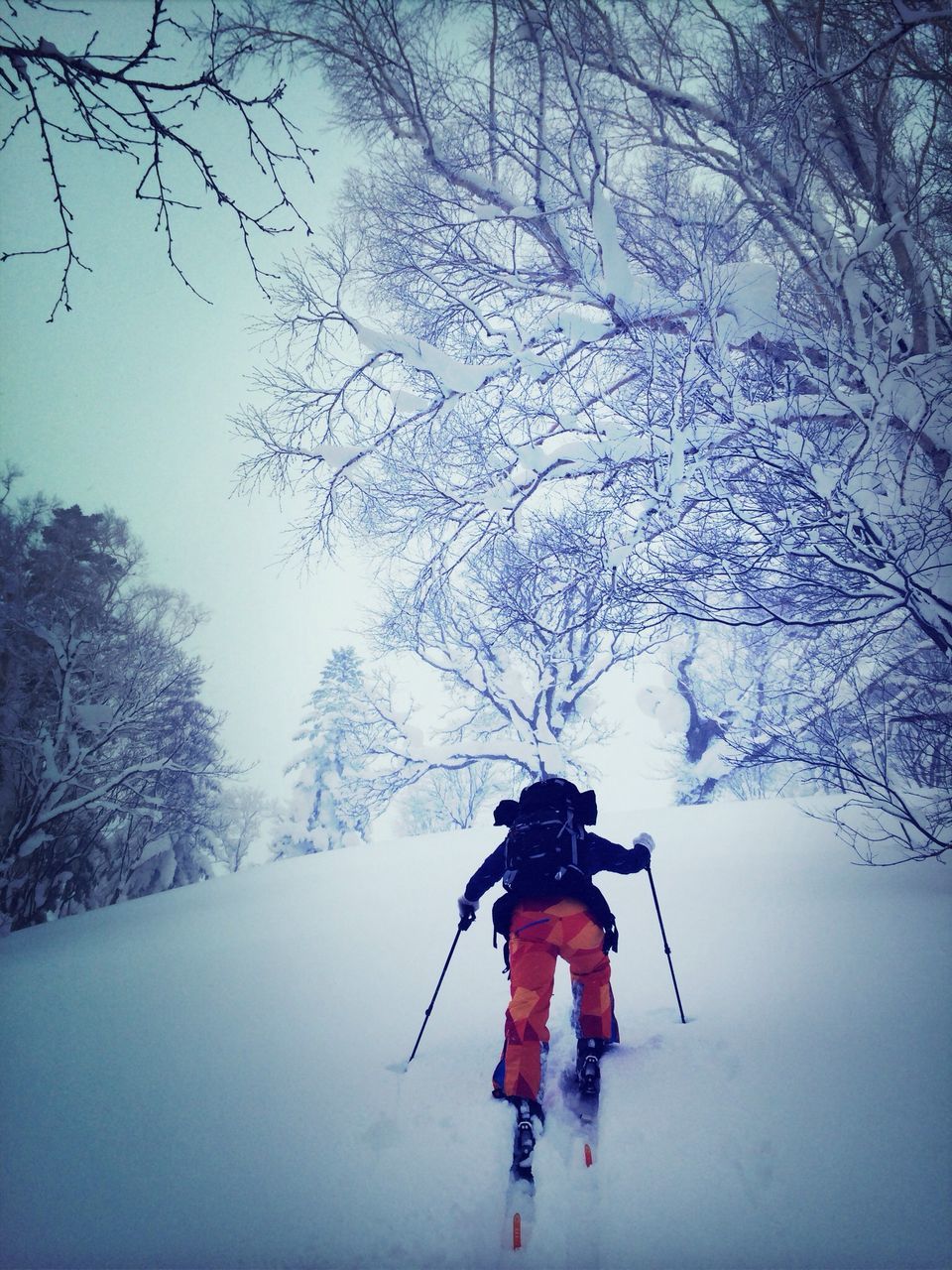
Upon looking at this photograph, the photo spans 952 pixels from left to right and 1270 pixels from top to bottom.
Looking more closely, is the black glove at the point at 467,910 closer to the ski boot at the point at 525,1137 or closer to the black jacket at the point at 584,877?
the black jacket at the point at 584,877

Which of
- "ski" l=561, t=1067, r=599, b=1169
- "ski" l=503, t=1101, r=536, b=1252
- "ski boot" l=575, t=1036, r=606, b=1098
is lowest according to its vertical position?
"ski" l=503, t=1101, r=536, b=1252

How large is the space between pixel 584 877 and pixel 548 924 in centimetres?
31

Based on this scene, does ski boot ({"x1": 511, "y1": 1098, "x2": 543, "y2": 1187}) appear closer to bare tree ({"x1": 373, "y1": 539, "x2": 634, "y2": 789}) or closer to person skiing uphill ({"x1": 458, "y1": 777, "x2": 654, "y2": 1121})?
person skiing uphill ({"x1": 458, "y1": 777, "x2": 654, "y2": 1121})

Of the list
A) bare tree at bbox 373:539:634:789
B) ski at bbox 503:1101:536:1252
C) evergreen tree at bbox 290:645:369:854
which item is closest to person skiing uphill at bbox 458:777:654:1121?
ski at bbox 503:1101:536:1252

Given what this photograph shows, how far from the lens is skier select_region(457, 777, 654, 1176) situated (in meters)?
2.39

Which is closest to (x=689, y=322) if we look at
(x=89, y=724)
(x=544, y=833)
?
(x=544, y=833)

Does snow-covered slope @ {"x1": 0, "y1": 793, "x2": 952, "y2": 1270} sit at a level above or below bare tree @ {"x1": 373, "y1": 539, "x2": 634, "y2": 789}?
below

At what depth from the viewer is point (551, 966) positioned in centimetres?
261

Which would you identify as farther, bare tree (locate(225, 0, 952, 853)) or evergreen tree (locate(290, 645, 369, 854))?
evergreen tree (locate(290, 645, 369, 854))

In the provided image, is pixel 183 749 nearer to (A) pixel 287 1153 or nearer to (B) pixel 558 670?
(B) pixel 558 670

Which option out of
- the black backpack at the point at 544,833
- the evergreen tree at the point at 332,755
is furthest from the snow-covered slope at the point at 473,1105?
the evergreen tree at the point at 332,755

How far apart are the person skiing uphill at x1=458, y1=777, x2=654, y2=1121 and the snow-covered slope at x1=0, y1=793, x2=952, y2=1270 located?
211mm

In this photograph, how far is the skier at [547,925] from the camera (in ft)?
7.84

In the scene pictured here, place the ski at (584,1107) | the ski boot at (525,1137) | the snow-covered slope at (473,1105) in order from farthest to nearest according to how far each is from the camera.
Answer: the ski at (584,1107)
the ski boot at (525,1137)
the snow-covered slope at (473,1105)
